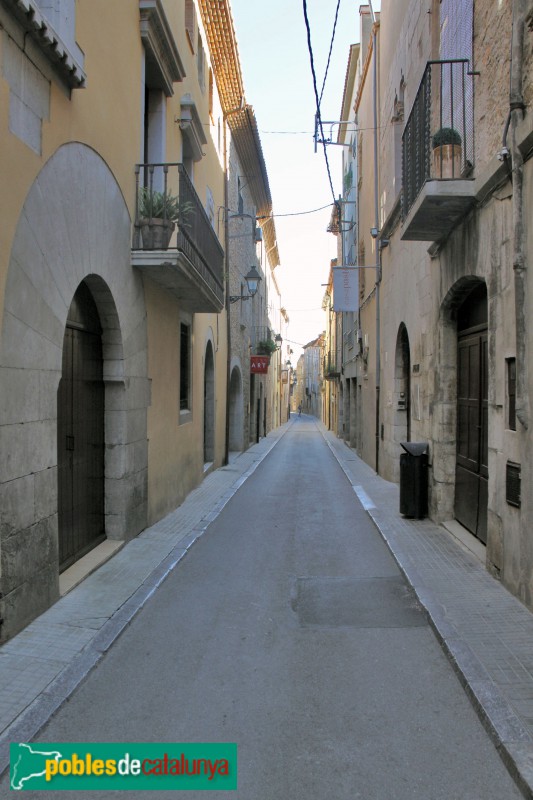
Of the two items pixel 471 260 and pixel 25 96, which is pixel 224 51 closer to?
pixel 471 260

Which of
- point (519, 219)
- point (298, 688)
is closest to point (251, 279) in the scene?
point (519, 219)

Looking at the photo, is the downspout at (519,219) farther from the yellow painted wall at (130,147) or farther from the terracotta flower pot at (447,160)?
the yellow painted wall at (130,147)

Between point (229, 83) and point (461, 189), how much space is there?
433 inches

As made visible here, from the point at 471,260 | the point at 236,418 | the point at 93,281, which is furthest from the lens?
the point at 236,418

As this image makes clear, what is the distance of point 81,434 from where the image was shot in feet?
21.4

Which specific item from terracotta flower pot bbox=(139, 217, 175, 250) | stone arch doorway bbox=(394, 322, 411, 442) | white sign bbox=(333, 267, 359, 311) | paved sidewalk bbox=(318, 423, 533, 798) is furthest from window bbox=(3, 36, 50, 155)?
white sign bbox=(333, 267, 359, 311)

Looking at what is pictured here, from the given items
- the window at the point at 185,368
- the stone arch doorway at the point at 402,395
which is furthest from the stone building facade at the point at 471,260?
the window at the point at 185,368

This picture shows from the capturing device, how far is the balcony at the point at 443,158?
6546 mm

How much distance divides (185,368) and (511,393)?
7129 mm

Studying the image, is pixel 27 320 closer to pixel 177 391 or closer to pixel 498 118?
pixel 498 118

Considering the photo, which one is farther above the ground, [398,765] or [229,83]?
[229,83]

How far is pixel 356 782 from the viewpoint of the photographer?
2906 mm

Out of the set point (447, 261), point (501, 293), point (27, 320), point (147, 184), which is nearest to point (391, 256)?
point (447, 261)

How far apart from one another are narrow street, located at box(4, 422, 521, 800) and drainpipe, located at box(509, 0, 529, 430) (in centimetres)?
207
